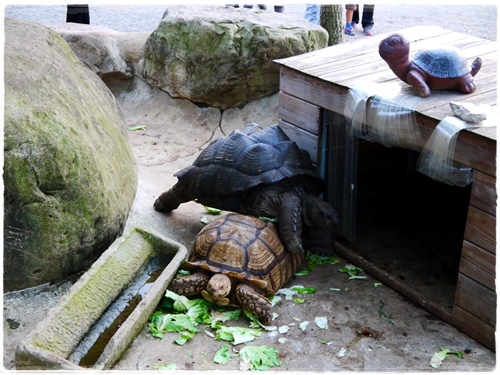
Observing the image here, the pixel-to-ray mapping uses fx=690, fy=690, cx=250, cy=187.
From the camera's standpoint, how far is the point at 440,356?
398cm

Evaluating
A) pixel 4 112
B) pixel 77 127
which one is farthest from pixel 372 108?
pixel 4 112

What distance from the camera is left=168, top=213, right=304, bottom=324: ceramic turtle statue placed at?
4312 mm

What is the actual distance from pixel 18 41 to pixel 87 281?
1923 millimetres

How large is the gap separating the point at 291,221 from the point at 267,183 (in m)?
0.35

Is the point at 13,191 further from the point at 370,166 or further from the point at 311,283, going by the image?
the point at 370,166

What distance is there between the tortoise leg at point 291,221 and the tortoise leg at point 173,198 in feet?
2.71

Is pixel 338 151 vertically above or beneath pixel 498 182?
beneath

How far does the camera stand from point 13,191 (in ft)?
13.4

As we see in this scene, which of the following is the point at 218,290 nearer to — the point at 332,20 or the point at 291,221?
the point at 291,221

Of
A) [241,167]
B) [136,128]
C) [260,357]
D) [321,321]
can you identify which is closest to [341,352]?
[321,321]

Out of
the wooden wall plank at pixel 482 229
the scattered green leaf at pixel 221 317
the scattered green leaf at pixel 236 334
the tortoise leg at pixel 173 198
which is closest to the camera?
the wooden wall plank at pixel 482 229

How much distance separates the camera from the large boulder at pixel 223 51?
737cm

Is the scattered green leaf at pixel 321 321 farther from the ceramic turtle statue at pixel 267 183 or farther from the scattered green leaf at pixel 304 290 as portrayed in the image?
the ceramic turtle statue at pixel 267 183

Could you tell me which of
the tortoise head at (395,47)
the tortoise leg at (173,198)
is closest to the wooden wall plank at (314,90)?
the tortoise head at (395,47)
